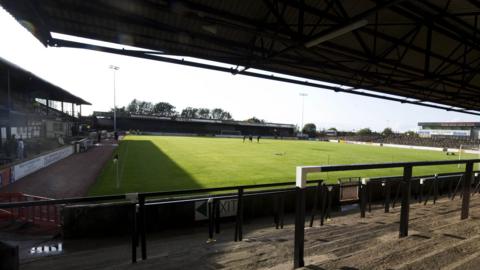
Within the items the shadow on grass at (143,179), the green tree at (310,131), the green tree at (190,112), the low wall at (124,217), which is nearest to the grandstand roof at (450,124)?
the green tree at (310,131)

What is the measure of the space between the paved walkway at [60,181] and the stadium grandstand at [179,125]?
6548cm

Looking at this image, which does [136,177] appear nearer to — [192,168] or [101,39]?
[192,168]

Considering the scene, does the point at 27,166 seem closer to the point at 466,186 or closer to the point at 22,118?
the point at 22,118

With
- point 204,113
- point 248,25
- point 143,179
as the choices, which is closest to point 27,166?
point 143,179

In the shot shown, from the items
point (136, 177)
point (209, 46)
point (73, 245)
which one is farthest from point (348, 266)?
point (136, 177)

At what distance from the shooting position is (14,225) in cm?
828

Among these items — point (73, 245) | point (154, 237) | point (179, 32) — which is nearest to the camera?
point (179, 32)

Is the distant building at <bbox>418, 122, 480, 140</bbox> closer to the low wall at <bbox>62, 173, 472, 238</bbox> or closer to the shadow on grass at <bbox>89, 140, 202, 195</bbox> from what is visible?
the shadow on grass at <bbox>89, 140, 202, 195</bbox>

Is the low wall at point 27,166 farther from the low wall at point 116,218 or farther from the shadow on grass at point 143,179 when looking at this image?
the low wall at point 116,218

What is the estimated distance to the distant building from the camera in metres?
86.4

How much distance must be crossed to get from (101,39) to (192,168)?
46.2 ft

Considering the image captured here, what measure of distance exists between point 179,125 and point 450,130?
94.1 meters

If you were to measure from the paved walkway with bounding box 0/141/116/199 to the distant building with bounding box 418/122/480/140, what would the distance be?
101 metres

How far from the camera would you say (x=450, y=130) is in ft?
315
